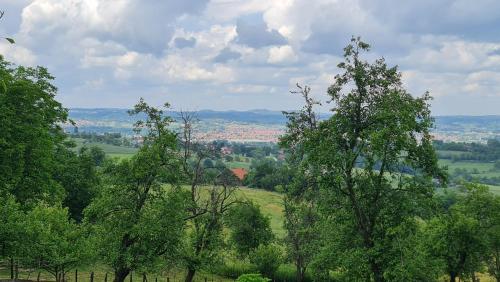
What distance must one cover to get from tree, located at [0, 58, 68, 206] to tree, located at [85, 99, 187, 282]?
8.04 metres

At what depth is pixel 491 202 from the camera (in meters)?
50.2

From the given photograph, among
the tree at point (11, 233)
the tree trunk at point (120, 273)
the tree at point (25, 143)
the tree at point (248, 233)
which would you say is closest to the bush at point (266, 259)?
the tree at point (248, 233)

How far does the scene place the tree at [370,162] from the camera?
27.3 meters

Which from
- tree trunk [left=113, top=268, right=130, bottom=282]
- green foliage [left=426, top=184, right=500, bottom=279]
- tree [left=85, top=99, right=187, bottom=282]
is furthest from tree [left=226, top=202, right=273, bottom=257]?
tree trunk [left=113, top=268, right=130, bottom=282]

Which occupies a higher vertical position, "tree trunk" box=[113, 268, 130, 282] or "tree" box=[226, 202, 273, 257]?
"tree trunk" box=[113, 268, 130, 282]

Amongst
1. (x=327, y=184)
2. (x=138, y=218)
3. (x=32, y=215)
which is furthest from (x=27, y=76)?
(x=327, y=184)

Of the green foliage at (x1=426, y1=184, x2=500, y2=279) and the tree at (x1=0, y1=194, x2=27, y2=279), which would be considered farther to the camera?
the green foliage at (x1=426, y1=184, x2=500, y2=279)

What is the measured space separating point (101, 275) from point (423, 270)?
30984mm

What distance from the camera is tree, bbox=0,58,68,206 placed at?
34844 millimetres

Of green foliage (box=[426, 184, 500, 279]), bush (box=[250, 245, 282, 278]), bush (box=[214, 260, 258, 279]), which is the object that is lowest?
bush (box=[214, 260, 258, 279])

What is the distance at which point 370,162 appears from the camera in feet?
90.8

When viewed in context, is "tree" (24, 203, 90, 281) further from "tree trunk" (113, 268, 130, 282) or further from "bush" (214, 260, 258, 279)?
"bush" (214, 260, 258, 279)

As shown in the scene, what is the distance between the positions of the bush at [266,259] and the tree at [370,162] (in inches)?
1153

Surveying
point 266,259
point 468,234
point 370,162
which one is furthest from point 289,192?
point 266,259
